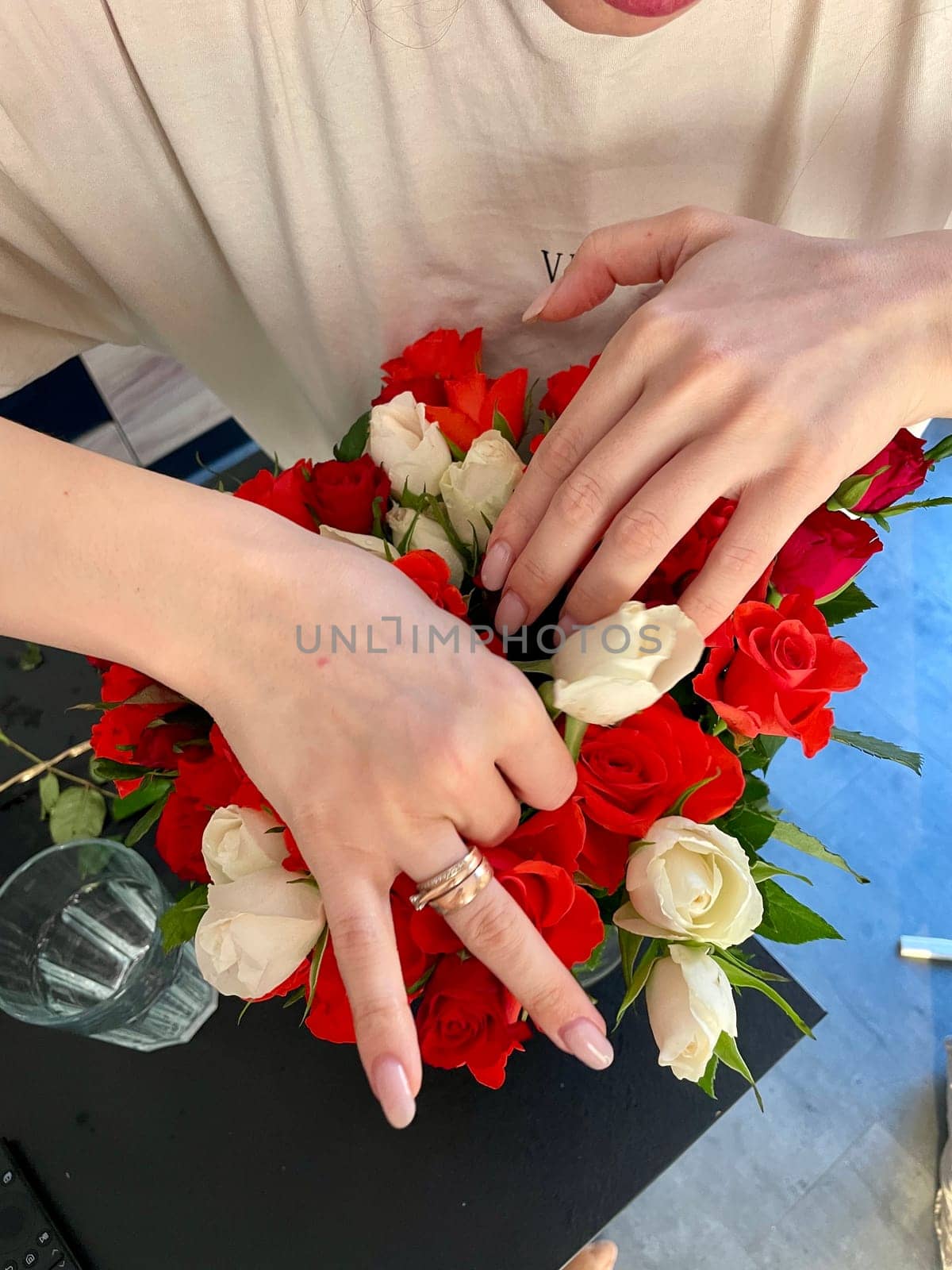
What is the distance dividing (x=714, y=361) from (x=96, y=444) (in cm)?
107

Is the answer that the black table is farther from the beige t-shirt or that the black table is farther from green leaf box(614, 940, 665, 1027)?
the beige t-shirt

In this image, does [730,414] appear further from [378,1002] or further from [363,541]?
[378,1002]

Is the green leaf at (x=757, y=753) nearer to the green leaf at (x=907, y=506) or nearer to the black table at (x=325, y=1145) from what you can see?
the green leaf at (x=907, y=506)

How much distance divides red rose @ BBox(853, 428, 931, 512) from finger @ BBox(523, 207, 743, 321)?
14cm

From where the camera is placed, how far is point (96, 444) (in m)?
1.19

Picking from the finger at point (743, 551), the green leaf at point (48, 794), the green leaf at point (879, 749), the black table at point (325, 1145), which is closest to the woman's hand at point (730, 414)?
the finger at point (743, 551)

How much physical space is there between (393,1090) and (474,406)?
32cm

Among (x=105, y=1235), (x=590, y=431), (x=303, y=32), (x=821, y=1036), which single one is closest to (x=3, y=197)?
(x=303, y=32)

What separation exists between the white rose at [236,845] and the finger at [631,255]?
318 mm

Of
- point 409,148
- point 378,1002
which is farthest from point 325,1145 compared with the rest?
point 409,148

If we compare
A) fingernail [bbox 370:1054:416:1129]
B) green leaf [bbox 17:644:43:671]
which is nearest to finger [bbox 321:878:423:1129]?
fingernail [bbox 370:1054:416:1129]

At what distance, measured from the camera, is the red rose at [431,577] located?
A: 357 millimetres

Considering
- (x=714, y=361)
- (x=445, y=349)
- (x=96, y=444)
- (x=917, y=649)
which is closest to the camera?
(x=714, y=361)

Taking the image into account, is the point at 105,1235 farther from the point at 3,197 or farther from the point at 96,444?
the point at 96,444
